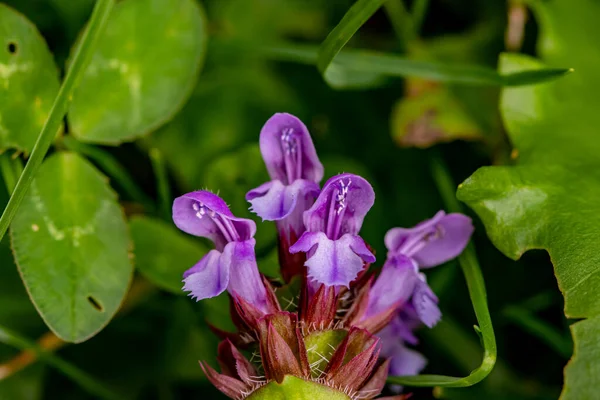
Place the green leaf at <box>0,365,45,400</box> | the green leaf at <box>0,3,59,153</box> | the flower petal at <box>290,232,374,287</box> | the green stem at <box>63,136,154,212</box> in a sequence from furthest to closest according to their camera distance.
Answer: the green leaf at <box>0,365,45,400</box> → the green stem at <box>63,136,154,212</box> → the green leaf at <box>0,3,59,153</box> → the flower petal at <box>290,232,374,287</box>

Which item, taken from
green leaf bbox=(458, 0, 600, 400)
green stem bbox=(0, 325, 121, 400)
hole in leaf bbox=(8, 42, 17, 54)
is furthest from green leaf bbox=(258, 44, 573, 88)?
green stem bbox=(0, 325, 121, 400)

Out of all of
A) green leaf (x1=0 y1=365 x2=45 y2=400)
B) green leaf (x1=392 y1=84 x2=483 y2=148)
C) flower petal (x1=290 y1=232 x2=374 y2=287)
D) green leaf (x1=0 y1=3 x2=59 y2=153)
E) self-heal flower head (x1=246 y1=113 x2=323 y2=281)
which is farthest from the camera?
green leaf (x1=392 y1=84 x2=483 y2=148)

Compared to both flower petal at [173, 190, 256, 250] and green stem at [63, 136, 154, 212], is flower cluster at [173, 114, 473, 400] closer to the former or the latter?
flower petal at [173, 190, 256, 250]

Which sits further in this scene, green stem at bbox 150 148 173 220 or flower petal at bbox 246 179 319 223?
green stem at bbox 150 148 173 220

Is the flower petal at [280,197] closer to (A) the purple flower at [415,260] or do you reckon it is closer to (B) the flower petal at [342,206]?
(B) the flower petal at [342,206]

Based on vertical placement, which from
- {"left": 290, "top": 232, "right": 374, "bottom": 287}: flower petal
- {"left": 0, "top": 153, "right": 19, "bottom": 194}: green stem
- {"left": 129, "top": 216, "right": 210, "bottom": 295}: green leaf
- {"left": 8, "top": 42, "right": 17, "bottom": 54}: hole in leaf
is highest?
{"left": 8, "top": 42, "right": 17, "bottom": 54}: hole in leaf

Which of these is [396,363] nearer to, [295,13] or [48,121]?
[48,121]

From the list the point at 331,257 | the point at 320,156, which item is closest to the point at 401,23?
the point at 320,156
